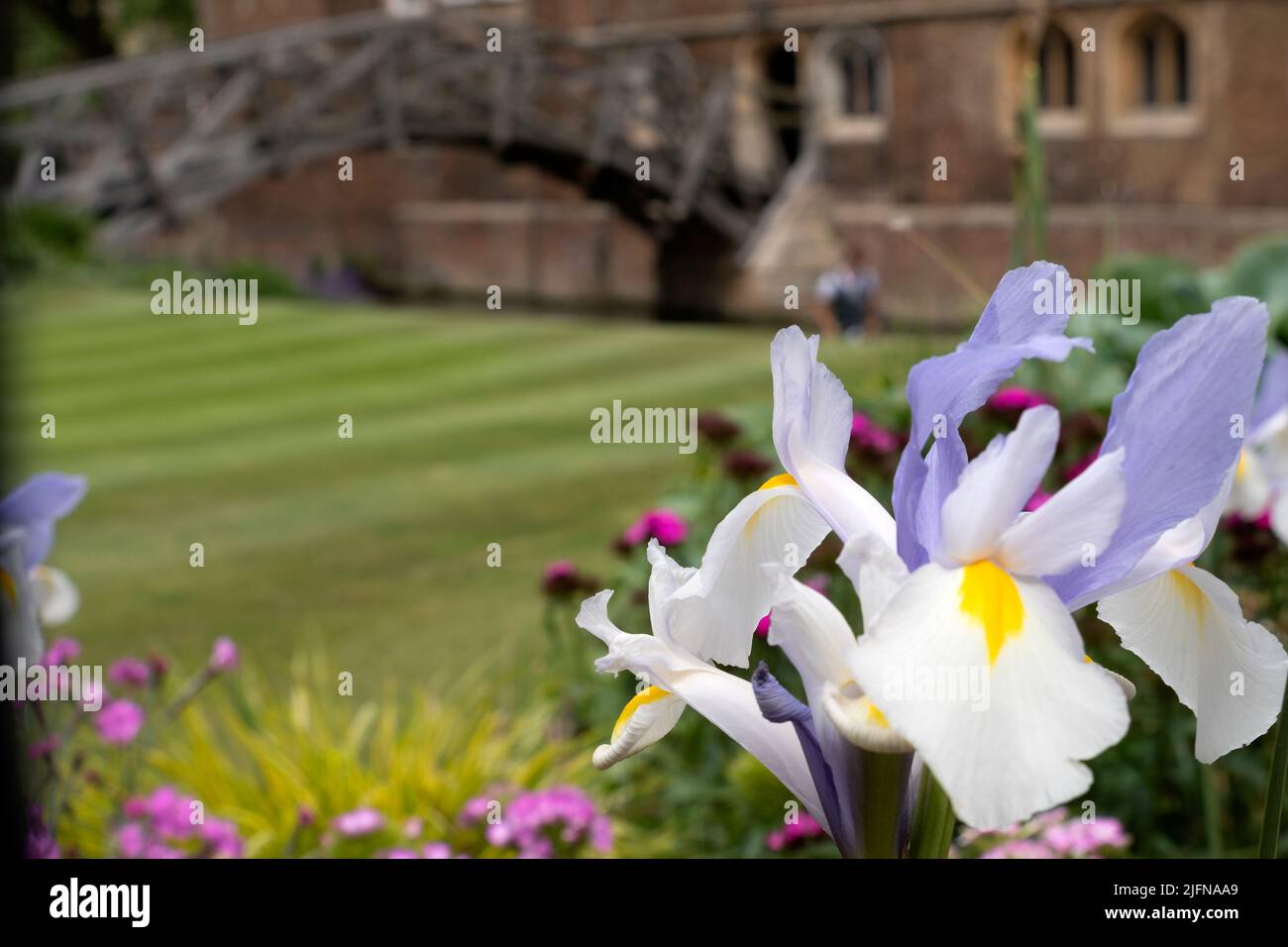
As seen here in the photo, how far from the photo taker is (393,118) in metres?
19.5

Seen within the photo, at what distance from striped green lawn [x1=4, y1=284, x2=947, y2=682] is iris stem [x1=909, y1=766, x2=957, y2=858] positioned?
1.72 feet

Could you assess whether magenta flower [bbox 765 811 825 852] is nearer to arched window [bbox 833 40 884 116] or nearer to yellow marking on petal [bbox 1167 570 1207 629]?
yellow marking on petal [bbox 1167 570 1207 629]

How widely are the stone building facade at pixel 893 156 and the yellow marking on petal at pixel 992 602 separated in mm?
14774

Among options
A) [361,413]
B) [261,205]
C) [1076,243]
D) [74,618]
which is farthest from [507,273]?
[74,618]

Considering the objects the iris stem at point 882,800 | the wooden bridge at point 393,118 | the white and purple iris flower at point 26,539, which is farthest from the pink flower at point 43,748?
the wooden bridge at point 393,118

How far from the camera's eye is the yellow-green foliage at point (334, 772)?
2689mm

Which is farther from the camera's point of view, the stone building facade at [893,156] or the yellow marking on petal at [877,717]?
the stone building facade at [893,156]

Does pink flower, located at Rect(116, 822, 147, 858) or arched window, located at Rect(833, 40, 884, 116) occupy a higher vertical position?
arched window, located at Rect(833, 40, 884, 116)

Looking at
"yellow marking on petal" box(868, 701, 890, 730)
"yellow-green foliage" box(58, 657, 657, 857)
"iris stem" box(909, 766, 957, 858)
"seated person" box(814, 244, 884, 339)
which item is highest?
"seated person" box(814, 244, 884, 339)

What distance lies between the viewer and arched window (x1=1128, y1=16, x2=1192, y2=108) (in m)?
20.2

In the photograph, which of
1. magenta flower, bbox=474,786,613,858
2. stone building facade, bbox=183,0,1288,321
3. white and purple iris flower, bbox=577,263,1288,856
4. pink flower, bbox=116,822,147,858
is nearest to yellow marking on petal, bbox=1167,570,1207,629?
white and purple iris flower, bbox=577,263,1288,856

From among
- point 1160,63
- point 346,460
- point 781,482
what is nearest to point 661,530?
point 781,482

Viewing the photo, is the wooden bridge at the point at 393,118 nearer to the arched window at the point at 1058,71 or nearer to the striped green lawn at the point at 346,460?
the striped green lawn at the point at 346,460

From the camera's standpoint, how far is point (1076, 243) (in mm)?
19766
